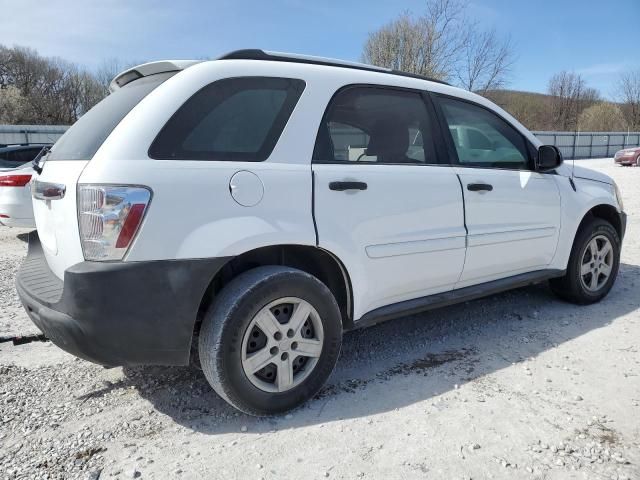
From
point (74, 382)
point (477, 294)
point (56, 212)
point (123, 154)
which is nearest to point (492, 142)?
point (477, 294)

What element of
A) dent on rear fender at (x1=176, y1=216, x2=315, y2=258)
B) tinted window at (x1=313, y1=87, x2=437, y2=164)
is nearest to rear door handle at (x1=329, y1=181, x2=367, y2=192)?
tinted window at (x1=313, y1=87, x2=437, y2=164)

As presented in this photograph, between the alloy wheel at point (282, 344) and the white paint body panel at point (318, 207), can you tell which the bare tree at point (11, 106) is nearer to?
the white paint body panel at point (318, 207)

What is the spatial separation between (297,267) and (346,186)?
1.79 feet

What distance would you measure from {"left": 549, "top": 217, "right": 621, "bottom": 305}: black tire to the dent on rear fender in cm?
280

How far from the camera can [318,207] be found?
8.25 ft

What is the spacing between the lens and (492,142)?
361cm

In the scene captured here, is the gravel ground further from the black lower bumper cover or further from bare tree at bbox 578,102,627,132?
bare tree at bbox 578,102,627,132

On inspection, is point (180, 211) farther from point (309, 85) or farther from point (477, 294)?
point (477, 294)

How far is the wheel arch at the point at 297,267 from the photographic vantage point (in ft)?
8.16

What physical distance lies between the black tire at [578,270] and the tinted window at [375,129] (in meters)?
1.85

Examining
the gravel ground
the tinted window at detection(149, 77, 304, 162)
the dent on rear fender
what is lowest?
the gravel ground

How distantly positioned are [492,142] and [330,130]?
1549 millimetres

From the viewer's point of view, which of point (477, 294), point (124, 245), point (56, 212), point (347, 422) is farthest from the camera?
point (477, 294)

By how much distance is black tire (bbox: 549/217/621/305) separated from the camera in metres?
4.08
